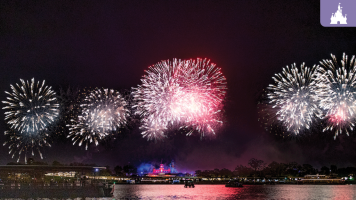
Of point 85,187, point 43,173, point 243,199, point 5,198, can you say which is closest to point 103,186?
point 85,187

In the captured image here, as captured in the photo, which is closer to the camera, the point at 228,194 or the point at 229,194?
the point at 228,194

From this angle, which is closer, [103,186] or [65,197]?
[65,197]

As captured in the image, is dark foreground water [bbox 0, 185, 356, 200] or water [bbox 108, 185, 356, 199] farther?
water [bbox 108, 185, 356, 199]

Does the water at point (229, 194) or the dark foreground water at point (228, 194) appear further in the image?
the water at point (229, 194)

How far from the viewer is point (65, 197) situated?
143 feet

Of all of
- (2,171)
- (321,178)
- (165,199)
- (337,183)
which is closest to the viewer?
(2,171)

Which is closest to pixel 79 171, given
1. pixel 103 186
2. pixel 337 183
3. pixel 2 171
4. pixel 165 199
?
pixel 103 186

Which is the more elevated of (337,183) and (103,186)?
(103,186)

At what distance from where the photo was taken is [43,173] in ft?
146

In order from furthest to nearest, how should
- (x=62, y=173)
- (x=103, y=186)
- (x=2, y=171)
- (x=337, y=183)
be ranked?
1. (x=337, y=183)
2. (x=103, y=186)
3. (x=62, y=173)
4. (x=2, y=171)

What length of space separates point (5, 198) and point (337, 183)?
188 meters

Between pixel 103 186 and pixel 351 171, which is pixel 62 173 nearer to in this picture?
pixel 103 186

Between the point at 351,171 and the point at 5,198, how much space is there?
199 meters

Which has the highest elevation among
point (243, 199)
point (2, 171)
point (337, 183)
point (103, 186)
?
point (2, 171)
